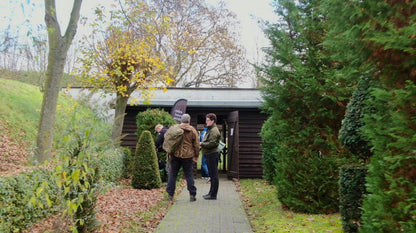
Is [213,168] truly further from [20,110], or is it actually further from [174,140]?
[20,110]

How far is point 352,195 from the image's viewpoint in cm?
525

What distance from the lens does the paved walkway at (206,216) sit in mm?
6359

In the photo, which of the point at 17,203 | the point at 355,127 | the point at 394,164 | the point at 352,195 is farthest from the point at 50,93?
the point at 394,164

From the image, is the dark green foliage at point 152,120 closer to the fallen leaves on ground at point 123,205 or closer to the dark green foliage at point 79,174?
the fallen leaves on ground at point 123,205

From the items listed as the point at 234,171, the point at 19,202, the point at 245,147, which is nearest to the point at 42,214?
the point at 19,202

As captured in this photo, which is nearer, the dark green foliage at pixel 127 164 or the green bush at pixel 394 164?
the green bush at pixel 394 164

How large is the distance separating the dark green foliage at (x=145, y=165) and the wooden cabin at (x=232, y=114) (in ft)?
13.9

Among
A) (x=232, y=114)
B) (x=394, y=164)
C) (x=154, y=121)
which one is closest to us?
(x=394, y=164)

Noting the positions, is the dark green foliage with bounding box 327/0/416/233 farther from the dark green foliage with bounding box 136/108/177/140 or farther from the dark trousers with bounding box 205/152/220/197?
the dark green foliage with bounding box 136/108/177/140

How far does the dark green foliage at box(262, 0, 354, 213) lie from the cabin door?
6137 millimetres

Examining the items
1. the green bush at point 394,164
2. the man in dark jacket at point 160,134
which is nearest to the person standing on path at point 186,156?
the man in dark jacket at point 160,134

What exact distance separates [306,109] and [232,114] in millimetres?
7329

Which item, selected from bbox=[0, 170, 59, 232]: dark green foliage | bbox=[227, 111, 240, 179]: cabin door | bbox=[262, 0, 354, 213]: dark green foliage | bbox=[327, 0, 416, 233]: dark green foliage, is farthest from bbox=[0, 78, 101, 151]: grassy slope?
bbox=[327, 0, 416, 233]: dark green foliage

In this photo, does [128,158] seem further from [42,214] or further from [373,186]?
[373,186]
